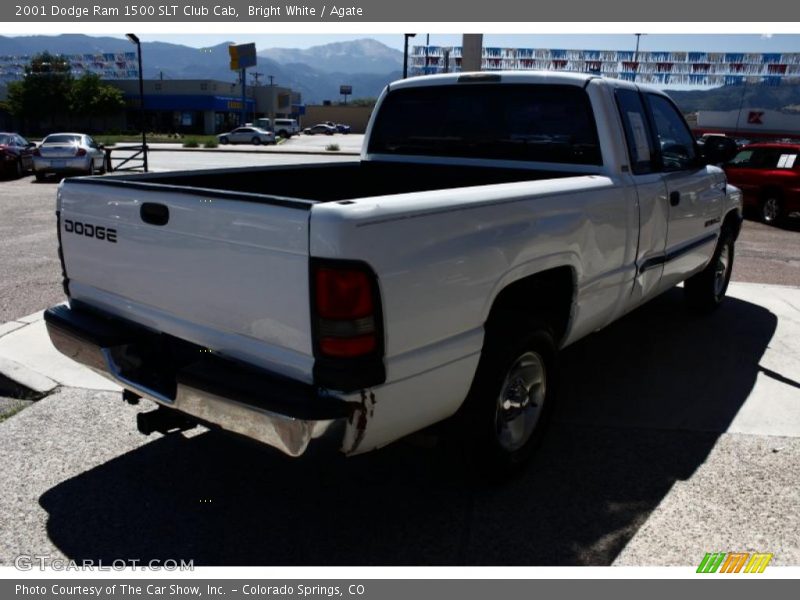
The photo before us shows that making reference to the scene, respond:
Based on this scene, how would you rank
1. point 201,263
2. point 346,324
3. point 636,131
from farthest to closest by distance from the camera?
point 636,131 → point 201,263 → point 346,324

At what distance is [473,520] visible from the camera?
3.23m

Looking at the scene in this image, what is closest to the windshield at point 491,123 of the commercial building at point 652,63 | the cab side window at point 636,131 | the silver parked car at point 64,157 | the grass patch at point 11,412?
the cab side window at point 636,131

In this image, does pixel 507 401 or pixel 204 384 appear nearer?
pixel 204 384

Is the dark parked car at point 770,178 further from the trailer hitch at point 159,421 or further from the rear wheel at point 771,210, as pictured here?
the trailer hitch at point 159,421

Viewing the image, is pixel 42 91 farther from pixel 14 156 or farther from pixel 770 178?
pixel 770 178

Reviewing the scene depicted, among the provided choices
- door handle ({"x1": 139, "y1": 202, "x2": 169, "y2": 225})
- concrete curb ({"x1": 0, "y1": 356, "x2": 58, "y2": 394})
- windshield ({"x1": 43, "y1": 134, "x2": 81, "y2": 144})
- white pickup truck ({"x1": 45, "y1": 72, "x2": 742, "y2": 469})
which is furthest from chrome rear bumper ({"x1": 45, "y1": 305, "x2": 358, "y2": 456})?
windshield ({"x1": 43, "y1": 134, "x2": 81, "y2": 144})

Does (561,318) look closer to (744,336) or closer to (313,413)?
(313,413)

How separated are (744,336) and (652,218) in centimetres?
232

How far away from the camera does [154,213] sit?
117 inches

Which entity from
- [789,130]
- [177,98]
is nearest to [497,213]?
[789,130]

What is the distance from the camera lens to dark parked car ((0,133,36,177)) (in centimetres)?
1958

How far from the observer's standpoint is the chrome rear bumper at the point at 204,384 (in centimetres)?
248

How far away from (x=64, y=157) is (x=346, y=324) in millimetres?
19094

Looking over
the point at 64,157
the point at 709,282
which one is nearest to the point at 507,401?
the point at 709,282
